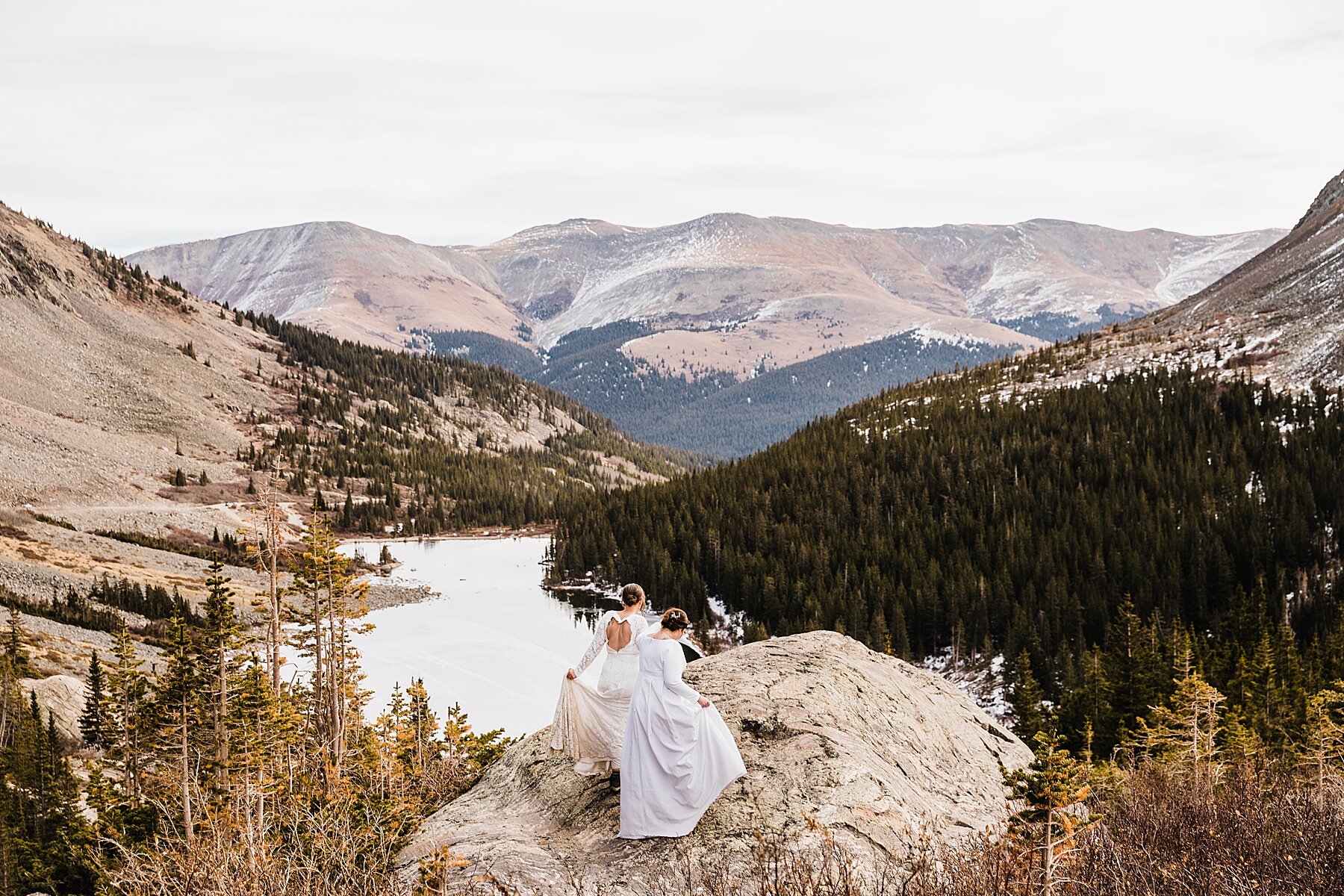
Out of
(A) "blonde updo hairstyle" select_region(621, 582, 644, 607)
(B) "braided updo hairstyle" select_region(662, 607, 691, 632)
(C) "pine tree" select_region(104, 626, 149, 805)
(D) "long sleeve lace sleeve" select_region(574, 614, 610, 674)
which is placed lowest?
(C) "pine tree" select_region(104, 626, 149, 805)

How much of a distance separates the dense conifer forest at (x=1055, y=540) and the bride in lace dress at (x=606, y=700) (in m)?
35.4

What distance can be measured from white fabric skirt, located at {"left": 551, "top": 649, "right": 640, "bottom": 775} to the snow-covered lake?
36640mm

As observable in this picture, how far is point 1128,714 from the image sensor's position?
44688mm

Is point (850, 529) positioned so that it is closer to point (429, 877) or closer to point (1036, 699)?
point (1036, 699)

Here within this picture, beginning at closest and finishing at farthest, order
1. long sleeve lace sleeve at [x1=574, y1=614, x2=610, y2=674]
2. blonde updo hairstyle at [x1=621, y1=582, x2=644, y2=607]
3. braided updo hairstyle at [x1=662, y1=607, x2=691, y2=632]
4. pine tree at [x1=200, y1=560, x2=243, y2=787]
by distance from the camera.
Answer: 1. braided updo hairstyle at [x1=662, y1=607, x2=691, y2=632]
2. blonde updo hairstyle at [x1=621, y1=582, x2=644, y2=607]
3. long sleeve lace sleeve at [x1=574, y1=614, x2=610, y2=674]
4. pine tree at [x1=200, y1=560, x2=243, y2=787]

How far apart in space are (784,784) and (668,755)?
205cm

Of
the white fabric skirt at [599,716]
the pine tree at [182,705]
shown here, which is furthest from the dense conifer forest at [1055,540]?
the pine tree at [182,705]

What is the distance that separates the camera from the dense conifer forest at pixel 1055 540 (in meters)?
56.9

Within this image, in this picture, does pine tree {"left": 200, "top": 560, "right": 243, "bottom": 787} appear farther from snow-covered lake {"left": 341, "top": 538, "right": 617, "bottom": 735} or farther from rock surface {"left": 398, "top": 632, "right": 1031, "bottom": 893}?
snow-covered lake {"left": 341, "top": 538, "right": 617, "bottom": 735}

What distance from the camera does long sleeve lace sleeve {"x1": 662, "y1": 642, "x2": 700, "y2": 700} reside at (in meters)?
12.1

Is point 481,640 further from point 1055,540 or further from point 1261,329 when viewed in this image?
point 1261,329

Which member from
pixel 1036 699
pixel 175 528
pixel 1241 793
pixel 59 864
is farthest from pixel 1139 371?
pixel 175 528

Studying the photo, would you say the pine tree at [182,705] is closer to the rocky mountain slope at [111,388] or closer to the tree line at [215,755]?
the tree line at [215,755]

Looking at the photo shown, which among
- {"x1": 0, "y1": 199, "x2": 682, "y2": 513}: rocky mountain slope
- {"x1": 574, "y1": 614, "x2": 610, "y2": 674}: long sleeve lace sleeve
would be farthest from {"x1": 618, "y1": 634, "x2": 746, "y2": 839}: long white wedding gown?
{"x1": 0, "y1": 199, "x2": 682, "y2": 513}: rocky mountain slope
